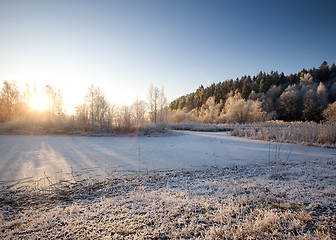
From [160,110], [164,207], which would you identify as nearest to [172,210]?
[164,207]

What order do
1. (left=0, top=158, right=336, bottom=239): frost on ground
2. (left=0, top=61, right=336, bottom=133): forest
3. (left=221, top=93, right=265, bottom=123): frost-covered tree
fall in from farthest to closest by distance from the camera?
(left=221, top=93, right=265, bottom=123): frost-covered tree < (left=0, top=61, right=336, bottom=133): forest < (left=0, top=158, right=336, bottom=239): frost on ground

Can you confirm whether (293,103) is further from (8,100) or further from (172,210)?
(8,100)

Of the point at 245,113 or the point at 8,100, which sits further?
the point at 245,113

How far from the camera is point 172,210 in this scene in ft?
4.97

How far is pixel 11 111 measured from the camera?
1606cm

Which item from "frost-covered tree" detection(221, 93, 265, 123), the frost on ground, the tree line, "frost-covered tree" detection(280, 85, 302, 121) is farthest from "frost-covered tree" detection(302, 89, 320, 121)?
the frost on ground

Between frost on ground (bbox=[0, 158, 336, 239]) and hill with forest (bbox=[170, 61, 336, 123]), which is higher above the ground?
hill with forest (bbox=[170, 61, 336, 123])

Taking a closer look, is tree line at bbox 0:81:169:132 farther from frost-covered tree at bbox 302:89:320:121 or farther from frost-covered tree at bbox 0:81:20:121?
frost-covered tree at bbox 302:89:320:121

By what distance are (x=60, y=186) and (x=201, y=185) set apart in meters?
2.04

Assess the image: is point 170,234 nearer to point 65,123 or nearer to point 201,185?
point 201,185

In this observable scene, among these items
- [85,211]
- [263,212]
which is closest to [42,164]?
[85,211]

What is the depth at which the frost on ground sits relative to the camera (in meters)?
1.21

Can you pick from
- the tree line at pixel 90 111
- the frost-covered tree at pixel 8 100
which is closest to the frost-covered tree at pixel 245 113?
the tree line at pixel 90 111

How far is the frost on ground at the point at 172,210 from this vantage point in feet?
3.98
